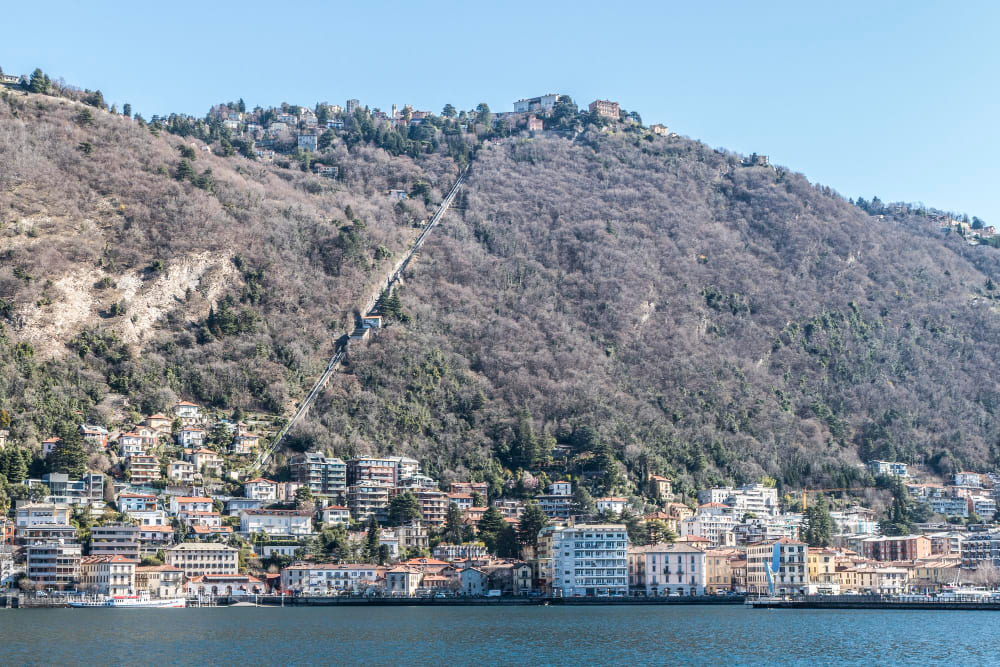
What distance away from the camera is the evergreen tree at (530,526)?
11281cm

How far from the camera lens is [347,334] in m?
140

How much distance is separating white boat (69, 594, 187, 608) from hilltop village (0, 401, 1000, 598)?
2.82 feet

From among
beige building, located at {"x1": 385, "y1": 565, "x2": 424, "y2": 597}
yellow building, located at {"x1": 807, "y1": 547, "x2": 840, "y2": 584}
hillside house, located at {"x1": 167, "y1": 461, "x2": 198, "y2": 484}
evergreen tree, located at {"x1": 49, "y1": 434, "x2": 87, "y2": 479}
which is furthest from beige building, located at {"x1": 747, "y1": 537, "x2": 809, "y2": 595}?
evergreen tree, located at {"x1": 49, "y1": 434, "x2": 87, "y2": 479}

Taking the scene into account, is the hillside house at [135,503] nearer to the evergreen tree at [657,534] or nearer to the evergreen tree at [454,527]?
the evergreen tree at [454,527]

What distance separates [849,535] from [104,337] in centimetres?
6574

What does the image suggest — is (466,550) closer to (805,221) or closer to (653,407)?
(653,407)

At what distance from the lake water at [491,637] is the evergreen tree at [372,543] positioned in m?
11.5

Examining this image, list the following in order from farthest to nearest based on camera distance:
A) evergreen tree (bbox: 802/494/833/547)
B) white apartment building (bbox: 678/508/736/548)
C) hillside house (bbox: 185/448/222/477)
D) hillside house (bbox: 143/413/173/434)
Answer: white apartment building (bbox: 678/508/736/548)
evergreen tree (bbox: 802/494/833/547)
hillside house (bbox: 143/413/173/434)
hillside house (bbox: 185/448/222/477)

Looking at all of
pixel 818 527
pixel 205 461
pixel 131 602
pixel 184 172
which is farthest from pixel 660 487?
pixel 184 172

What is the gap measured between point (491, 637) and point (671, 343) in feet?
276

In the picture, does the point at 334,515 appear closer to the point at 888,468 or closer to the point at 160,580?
the point at 160,580

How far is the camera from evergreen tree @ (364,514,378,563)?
108562mm

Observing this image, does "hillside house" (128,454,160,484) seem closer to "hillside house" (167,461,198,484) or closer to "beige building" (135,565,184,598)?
"hillside house" (167,461,198,484)

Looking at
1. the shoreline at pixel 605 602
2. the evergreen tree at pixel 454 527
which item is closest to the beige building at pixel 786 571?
the shoreline at pixel 605 602
